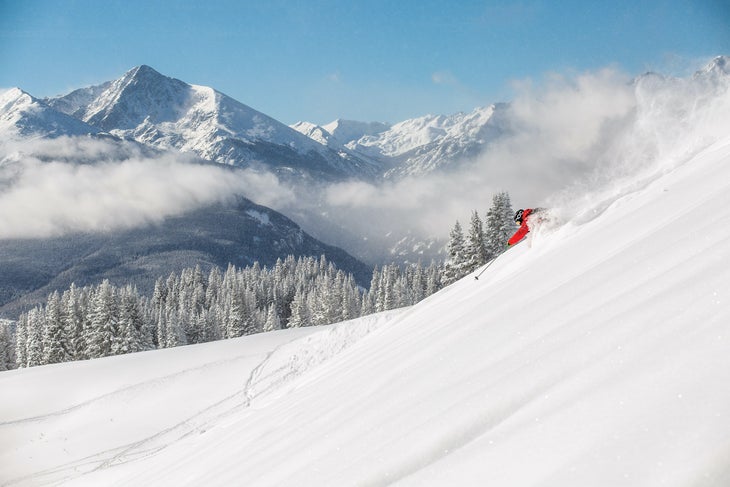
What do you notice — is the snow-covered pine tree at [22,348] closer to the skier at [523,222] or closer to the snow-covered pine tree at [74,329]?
the snow-covered pine tree at [74,329]

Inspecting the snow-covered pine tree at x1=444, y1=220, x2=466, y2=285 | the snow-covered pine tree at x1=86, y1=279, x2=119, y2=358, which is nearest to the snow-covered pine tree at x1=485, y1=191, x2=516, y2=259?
the snow-covered pine tree at x1=444, y1=220, x2=466, y2=285

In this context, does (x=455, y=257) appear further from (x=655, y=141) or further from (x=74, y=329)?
(x=74, y=329)

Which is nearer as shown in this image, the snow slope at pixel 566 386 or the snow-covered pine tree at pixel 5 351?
the snow slope at pixel 566 386

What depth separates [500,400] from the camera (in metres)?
2.80

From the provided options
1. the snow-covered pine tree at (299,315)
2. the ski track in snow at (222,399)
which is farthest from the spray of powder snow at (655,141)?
the snow-covered pine tree at (299,315)

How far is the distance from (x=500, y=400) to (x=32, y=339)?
57.7 metres

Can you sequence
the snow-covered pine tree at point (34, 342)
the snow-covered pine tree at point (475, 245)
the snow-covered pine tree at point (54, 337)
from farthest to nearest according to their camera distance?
the snow-covered pine tree at point (34, 342) → the snow-covered pine tree at point (54, 337) → the snow-covered pine tree at point (475, 245)

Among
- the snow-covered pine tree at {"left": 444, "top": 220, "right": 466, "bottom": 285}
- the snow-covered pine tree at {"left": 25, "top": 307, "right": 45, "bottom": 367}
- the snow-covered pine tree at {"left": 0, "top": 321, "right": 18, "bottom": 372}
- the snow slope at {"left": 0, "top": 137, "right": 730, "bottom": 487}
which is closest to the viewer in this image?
the snow slope at {"left": 0, "top": 137, "right": 730, "bottom": 487}

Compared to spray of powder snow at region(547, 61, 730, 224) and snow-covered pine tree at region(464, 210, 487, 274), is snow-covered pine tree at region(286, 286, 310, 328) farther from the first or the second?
spray of powder snow at region(547, 61, 730, 224)

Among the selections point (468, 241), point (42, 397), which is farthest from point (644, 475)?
point (468, 241)

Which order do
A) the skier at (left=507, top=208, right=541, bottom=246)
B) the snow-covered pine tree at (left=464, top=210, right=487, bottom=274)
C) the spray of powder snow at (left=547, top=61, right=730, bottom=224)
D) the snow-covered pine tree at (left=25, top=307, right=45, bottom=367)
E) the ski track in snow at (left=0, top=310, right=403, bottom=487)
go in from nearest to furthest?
the spray of powder snow at (left=547, top=61, right=730, bottom=224), the skier at (left=507, top=208, right=541, bottom=246), the ski track in snow at (left=0, top=310, right=403, bottom=487), the snow-covered pine tree at (left=464, top=210, right=487, bottom=274), the snow-covered pine tree at (left=25, top=307, right=45, bottom=367)

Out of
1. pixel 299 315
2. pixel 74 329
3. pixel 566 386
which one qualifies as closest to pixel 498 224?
pixel 299 315

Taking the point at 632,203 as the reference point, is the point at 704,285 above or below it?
below

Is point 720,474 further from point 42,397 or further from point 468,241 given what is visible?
point 468,241
